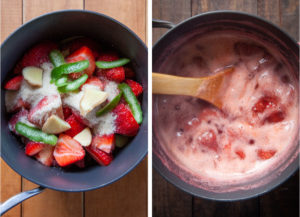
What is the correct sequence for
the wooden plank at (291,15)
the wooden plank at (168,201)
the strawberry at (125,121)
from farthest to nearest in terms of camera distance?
the strawberry at (125,121), the wooden plank at (168,201), the wooden plank at (291,15)

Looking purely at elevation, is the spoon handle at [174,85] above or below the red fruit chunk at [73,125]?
above

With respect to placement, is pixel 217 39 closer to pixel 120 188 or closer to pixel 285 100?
pixel 285 100

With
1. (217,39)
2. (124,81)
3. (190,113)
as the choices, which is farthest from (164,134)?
(124,81)

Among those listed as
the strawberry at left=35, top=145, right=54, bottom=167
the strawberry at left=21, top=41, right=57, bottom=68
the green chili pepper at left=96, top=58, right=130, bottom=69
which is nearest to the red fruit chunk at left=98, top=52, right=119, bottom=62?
the green chili pepper at left=96, top=58, right=130, bottom=69

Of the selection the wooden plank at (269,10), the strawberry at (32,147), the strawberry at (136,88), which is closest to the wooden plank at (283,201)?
the wooden plank at (269,10)

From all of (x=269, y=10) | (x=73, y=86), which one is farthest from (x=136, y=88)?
(x=269, y=10)

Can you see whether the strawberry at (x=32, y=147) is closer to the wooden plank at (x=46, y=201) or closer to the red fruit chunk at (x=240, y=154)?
the wooden plank at (x=46, y=201)

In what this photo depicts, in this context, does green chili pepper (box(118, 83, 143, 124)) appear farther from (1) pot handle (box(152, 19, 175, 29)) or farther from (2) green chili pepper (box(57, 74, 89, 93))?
(1) pot handle (box(152, 19, 175, 29))
